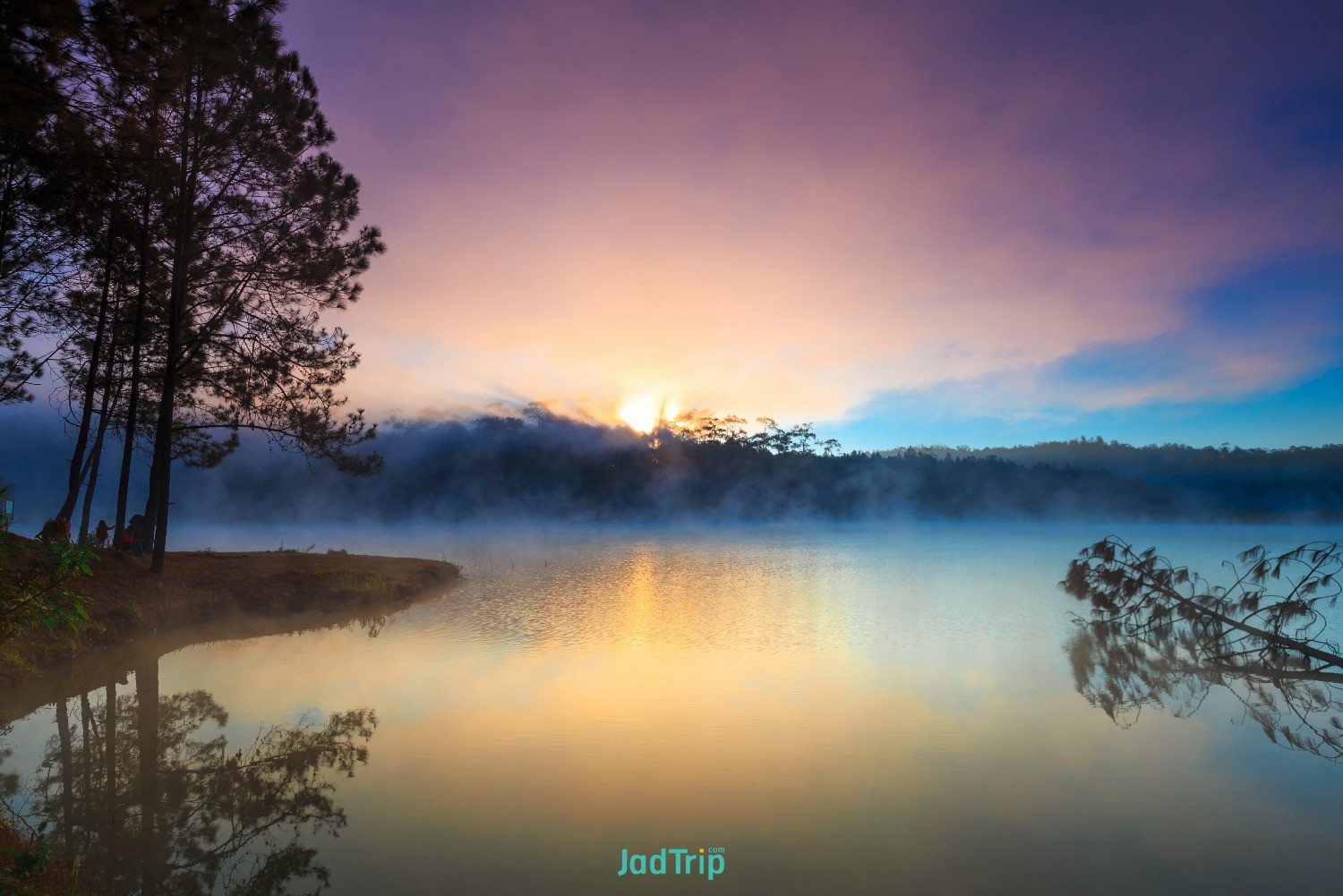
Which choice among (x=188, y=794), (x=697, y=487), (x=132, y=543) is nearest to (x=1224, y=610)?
(x=188, y=794)

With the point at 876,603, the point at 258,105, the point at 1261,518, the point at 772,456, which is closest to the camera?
the point at 258,105

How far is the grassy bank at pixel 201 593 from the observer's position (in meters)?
10.9

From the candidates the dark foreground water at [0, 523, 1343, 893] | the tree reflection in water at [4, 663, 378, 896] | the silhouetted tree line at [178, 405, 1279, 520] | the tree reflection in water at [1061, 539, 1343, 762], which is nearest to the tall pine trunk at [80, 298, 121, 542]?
the dark foreground water at [0, 523, 1343, 893]

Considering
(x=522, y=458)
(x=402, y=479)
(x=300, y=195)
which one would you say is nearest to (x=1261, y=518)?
(x=522, y=458)

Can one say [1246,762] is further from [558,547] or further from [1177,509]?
[1177,509]

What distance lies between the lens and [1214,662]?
11969 millimetres

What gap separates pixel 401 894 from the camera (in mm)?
4953

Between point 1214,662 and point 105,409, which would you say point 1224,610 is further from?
point 105,409

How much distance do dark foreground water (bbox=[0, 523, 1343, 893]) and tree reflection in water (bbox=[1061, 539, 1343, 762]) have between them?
141 mm

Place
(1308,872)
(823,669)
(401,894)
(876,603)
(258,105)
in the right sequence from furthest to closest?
1. (876,603)
2. (258,105)
3. (823,669)
4. (1308,872)
5. (401,894)

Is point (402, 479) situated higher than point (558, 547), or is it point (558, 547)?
point (402, 479)

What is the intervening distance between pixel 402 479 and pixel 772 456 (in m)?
55.2

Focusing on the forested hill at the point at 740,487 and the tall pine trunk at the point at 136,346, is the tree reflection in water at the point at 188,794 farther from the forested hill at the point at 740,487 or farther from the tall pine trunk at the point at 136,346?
the forested hill at the point at 740,487

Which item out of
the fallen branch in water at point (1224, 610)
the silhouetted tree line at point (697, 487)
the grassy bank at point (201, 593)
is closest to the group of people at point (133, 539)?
the grassy bank at point (201, 593)
